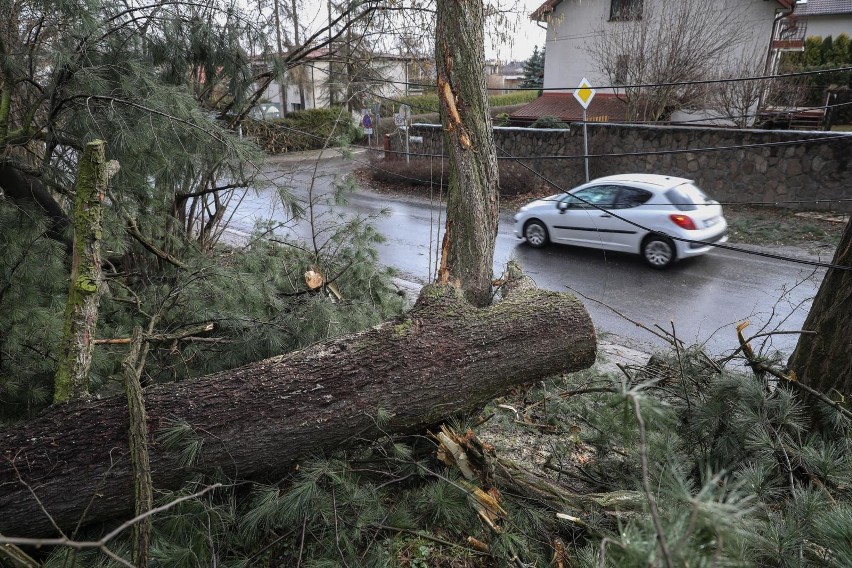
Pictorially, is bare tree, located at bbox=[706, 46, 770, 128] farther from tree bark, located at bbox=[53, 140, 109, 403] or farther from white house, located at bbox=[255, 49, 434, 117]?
tree bark, located at bbox=[53, 140, 109, 403]

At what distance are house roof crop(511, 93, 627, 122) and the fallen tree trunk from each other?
17.1 m

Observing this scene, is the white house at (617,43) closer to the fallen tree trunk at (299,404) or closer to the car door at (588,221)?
the car door at (588,221)

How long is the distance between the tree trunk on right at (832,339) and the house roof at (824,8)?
31227 mm

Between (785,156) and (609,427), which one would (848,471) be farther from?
(785,156)

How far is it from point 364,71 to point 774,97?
13.5 m

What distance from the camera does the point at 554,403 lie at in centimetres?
451

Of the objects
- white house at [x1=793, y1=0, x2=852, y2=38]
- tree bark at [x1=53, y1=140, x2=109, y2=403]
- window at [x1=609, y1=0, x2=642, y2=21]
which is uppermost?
white house at [x1=793, y1=0, x2=852, y2=38]

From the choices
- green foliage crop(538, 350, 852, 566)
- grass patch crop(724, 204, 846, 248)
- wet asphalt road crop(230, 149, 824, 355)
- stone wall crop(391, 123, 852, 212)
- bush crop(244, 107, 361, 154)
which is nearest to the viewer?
green foliage crop(538, 350, 852, 566)

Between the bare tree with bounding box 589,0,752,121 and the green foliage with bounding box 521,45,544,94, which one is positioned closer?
the bare tree with bounding box 589,0,752,121

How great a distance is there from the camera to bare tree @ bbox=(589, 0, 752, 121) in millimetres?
16016

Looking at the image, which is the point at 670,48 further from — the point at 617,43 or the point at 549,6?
the point at 549,6

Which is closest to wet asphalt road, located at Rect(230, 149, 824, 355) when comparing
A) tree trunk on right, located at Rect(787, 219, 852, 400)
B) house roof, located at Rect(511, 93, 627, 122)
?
tree trunk on right, located at Rect(787, 219, 852, 400)

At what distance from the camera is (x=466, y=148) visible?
480 cm

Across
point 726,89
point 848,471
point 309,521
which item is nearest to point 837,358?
point 848,471
